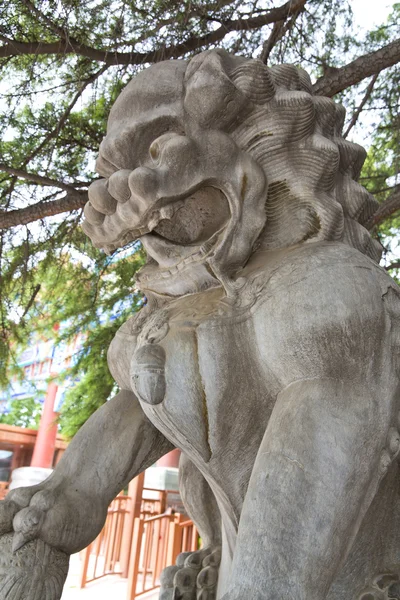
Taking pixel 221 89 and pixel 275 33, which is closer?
pixel 221 89

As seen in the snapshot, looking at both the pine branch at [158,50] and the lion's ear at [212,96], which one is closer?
the lion's ear at [212,96]

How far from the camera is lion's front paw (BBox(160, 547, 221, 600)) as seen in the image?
4.13 ft

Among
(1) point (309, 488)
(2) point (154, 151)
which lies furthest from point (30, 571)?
(2) point (154, 151)

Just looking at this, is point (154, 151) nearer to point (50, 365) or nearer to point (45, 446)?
point (50, 365)

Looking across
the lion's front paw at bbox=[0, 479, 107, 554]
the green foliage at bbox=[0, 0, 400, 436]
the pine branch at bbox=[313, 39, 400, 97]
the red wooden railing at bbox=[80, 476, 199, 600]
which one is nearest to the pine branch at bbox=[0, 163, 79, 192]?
the green foliage at bbox=[0, 0, 400, 436]

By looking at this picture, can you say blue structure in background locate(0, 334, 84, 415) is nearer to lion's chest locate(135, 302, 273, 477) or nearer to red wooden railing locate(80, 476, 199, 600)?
red wooden railing locate(80, 476, 199, 600)

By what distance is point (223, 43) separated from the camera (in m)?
2.78

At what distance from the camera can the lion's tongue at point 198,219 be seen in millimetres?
1140

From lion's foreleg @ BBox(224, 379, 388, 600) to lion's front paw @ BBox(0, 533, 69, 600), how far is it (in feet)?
1.24

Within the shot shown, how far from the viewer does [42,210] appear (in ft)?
9.71

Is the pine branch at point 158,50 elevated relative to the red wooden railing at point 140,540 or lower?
elevated

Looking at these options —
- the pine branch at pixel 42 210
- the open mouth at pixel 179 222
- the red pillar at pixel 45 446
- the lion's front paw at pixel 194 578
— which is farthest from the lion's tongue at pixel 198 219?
the red pillar at pixel 45 446

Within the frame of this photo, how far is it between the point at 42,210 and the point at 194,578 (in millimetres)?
2099

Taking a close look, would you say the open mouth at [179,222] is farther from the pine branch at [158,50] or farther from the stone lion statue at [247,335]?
the pine branch at [158,50]
